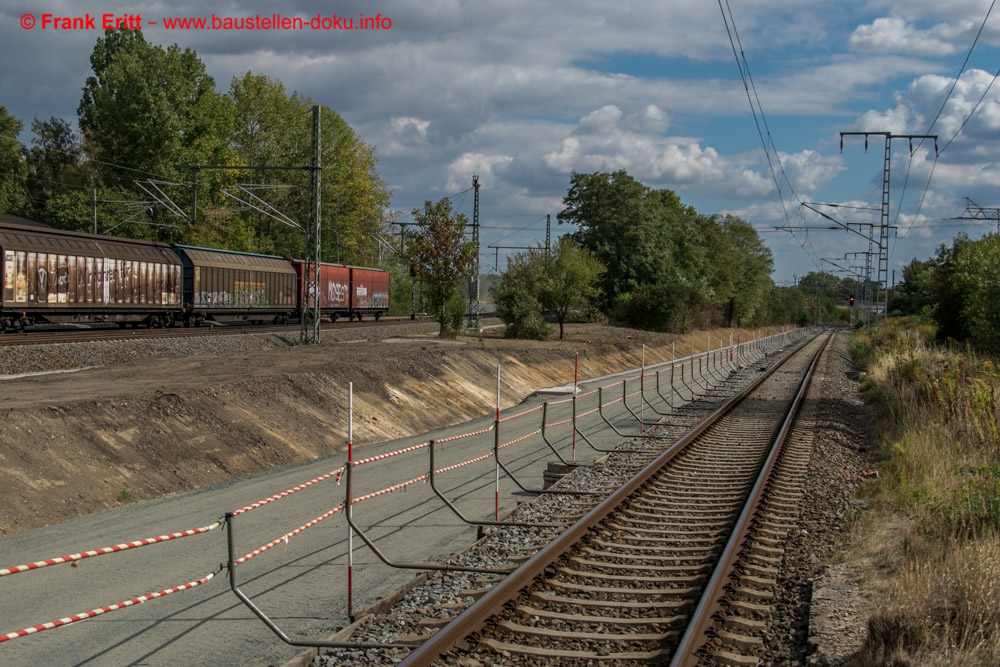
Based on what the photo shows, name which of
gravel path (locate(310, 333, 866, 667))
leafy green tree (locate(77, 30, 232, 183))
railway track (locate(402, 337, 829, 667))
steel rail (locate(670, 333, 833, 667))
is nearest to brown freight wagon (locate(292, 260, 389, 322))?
leafy green tree (locate(77, 30, 232, 183))

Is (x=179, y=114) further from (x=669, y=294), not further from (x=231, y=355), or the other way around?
(x=231, y=355)

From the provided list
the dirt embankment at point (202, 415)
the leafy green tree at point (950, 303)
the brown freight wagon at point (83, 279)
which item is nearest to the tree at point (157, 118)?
Answer: the brown freight wagon at point (83, 279)

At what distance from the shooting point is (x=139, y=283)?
112 ft

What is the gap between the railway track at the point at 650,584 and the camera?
245 inches

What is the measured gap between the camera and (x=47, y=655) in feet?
21.2

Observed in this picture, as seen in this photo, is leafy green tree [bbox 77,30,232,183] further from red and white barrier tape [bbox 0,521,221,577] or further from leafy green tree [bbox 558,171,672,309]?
red and white barrier tape [bbox 0,521,221,577]

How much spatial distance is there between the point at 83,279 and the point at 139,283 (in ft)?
10.4

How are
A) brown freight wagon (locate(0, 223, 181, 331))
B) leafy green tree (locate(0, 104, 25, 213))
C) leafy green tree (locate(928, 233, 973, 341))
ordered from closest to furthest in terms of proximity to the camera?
brown freight wagon (locate(0, 223, 181, 331))
leafy green tree (locate(928, 233, 973, 341))
leafy green tree (locate(0, 104, 25, 213))

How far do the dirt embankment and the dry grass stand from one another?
951cm

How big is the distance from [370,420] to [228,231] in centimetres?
4495

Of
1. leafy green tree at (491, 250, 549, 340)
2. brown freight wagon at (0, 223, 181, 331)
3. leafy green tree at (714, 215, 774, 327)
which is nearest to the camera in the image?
brown freight wagon at (0, 223, 181, 331)

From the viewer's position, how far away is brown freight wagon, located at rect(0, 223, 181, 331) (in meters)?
28.1

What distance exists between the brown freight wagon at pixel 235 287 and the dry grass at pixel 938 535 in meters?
29.3

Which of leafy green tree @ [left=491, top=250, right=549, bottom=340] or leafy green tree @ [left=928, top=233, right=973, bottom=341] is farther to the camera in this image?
leafy green tree @ [left=491, top=250, right=549, bottom=340]
